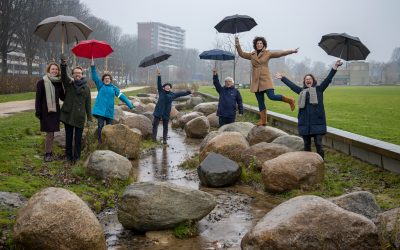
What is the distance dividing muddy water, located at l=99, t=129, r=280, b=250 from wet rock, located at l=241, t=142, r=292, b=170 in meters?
0.92

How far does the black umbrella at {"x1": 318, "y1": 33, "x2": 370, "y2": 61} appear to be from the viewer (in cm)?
934

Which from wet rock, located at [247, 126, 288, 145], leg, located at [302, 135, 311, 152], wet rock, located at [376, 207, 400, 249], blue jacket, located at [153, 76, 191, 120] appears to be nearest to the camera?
wet rock, located at [376, 207, 400, 249]

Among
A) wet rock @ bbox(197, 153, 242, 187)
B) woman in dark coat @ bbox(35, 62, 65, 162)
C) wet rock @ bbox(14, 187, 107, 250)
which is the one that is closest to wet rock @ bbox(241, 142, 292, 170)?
wet rock @ bbox(197, 153, 242, 187)

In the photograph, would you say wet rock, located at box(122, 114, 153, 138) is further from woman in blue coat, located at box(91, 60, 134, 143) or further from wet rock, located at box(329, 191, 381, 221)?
wet rock, located at box(329, 191, 381, 221)

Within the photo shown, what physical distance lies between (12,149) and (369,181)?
25.8ft

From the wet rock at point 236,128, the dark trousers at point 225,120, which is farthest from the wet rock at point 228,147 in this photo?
the dark trousers at point 225,120

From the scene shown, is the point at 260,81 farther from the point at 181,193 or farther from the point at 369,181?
the point at 181,193

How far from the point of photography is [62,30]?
1044 centimetres

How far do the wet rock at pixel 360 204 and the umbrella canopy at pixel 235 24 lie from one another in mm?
→ 7451

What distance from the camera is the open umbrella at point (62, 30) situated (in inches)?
406

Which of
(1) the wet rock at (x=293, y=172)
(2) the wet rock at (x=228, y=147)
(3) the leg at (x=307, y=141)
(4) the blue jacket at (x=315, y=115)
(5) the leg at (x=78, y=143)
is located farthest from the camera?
(2) the wet rock at (x=228, y=147)

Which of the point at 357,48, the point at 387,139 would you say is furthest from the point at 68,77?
the point at 387,139

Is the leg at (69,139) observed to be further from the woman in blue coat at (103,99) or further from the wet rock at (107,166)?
the woman in blue coat at (103,99)

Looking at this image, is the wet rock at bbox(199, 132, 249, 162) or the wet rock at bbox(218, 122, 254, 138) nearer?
the wet rock at bbox(199, 132, 249, 162)
